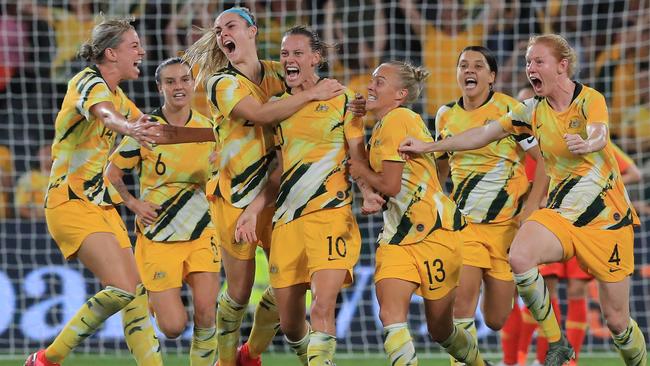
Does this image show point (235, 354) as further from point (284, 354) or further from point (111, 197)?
point (284, 354)

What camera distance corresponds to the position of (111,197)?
6520 millimetres

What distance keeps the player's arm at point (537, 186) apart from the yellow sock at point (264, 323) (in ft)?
5.33

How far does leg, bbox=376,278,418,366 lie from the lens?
5.39 meters

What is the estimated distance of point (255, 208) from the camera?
18.5 ft

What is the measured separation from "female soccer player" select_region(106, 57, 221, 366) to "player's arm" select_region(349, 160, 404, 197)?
1.44 meters

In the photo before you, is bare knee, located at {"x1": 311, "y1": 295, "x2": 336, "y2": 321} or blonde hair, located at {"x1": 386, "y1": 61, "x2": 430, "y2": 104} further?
blonde hair, located at {"x1": 386, "y1": 61, "x2": 430, "y2": 104}

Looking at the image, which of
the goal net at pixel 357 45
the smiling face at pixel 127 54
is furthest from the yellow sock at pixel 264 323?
the goal net at pixel 357 45

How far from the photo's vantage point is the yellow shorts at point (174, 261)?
21.4 ft

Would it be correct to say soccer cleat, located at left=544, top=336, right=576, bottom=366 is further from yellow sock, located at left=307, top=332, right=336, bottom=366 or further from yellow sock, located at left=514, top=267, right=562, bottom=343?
yellow sock, located at left=307, top=332, right=336, bottom=366

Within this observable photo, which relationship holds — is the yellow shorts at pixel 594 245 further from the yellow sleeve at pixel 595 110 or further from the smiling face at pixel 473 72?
the smiling face at pixel 473 72

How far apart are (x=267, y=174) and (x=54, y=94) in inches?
226

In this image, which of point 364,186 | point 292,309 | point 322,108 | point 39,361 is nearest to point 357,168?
point 364,186

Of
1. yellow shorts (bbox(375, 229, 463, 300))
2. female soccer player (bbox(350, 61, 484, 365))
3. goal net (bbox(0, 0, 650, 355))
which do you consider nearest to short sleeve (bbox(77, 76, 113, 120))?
female soccer player (bbox(350, 61, 484, 365))

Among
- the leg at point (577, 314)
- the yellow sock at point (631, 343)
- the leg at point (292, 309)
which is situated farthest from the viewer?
the leg at point (577, 314)
